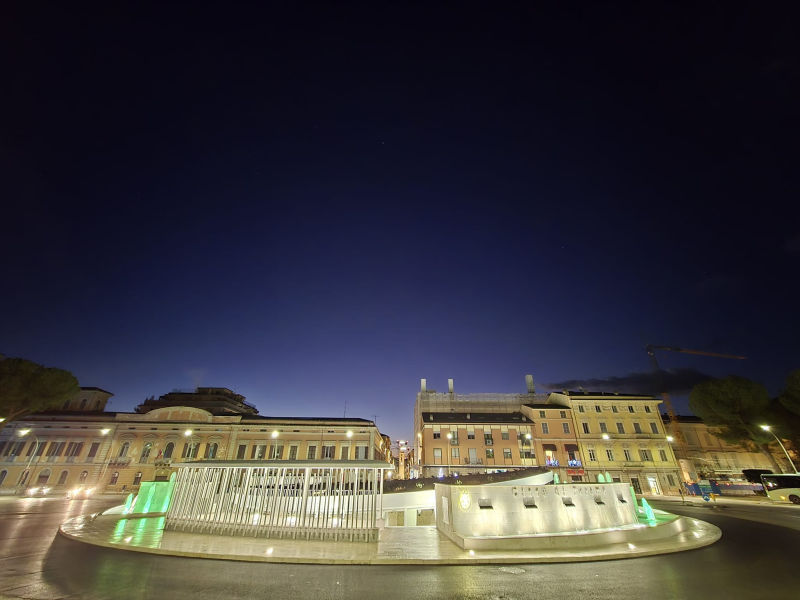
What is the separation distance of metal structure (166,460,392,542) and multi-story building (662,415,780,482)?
62.3 m

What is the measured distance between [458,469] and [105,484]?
1920 inches

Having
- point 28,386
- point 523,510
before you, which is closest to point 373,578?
point 523,510

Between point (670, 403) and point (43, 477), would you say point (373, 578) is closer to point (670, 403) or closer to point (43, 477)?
point (43, 477)

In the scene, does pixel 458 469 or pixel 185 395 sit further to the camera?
pixel 185 395

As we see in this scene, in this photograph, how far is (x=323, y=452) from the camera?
A: 52.4 m

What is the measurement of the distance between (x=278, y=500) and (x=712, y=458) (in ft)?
236

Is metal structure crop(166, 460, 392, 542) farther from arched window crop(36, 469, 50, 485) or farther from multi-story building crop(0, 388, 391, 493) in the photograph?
arched window crop(36, 469, 50, 485)

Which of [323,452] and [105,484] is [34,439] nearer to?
[105,484]

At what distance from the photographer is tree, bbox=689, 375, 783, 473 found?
163 ft

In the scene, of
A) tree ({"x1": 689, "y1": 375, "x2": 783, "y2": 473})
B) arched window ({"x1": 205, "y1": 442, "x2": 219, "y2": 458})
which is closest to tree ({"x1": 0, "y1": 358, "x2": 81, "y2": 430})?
A: arched window ({"x1": 205, "y1": 442, "x2": 219, "y2": 458})

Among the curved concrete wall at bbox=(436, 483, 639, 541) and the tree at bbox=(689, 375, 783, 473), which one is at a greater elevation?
the tree at bbox=(689, 375, 783, 473)

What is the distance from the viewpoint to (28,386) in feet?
132

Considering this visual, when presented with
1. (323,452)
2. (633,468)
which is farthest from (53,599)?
(633,468)

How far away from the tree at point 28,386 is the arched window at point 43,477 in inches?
533
